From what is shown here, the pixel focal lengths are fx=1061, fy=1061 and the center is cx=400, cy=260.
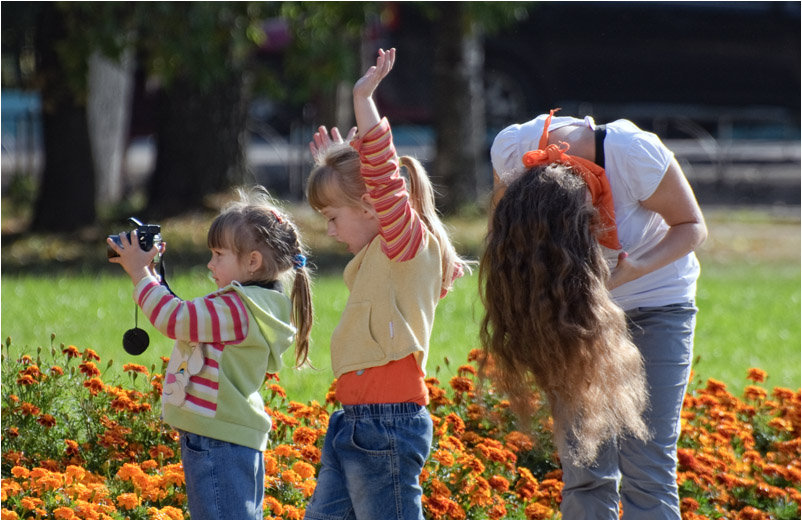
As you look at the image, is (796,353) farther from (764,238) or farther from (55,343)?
(764,238)

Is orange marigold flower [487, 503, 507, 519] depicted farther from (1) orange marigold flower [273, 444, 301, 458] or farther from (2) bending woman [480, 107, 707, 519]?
(1) orange marigold flower [273, 444, 301, 458]

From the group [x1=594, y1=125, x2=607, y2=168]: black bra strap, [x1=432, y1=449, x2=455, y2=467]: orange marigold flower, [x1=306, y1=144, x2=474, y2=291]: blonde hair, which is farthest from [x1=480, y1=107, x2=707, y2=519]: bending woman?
[x1=432, y1=449, x2=455, y2=467]: orange marigold flower

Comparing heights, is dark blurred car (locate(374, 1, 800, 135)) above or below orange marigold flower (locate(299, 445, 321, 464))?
above

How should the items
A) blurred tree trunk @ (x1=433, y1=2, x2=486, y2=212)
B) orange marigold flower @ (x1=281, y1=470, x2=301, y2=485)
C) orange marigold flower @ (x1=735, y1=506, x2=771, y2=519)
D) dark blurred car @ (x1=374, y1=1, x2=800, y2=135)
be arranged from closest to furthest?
1. orange marigold flower @ (x1=281, y1=470, x2=301, y2=485)
2. orange marigold flower @ (x1=735, y1=506, x2=771, y2=519)
3. blurred tree trunk @ (x1=433, y1=2, x2=486, y2=212)
4. dark blurred car @ (x1=374, y1=1, x2=800, y2=135)

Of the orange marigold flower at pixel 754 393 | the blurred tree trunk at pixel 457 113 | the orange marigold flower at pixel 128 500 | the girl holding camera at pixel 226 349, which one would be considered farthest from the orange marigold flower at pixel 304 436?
the blurred tree trunk at pixel 457 113

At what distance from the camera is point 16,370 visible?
3.95m

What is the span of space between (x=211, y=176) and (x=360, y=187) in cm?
818

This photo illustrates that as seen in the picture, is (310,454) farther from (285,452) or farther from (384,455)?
(384,455)

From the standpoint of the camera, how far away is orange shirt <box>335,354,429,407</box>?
2.82m

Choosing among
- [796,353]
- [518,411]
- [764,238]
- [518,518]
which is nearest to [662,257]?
[518,411]

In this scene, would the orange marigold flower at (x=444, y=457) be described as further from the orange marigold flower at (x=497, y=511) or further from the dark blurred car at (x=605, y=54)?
the dark blurred car at (x=605, y=54)

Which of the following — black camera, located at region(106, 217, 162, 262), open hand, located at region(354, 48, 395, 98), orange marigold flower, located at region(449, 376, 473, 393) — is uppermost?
open hand, located at region(354, 48, 395, 98)

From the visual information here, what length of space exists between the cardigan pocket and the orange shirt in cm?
3

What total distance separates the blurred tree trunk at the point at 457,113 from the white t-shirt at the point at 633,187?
8258 mm
